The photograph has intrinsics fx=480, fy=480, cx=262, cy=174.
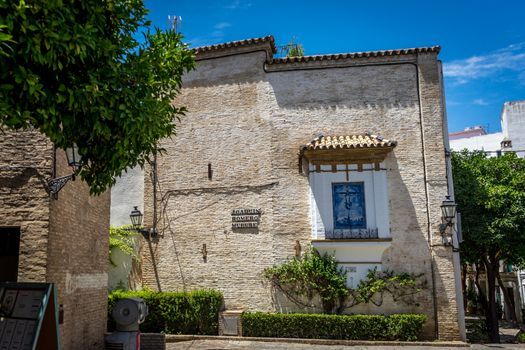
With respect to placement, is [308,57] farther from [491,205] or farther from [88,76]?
[88,76]

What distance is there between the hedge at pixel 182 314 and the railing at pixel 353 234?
13.7 feet

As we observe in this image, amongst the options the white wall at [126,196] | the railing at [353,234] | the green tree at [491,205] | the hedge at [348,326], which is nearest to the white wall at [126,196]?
the white wall at [126,196]

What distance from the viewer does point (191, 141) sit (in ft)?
54.2

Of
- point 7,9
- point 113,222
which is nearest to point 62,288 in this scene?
point 7,9

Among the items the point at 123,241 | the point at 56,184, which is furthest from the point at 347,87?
the point at 56,184

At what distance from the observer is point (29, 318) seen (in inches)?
246

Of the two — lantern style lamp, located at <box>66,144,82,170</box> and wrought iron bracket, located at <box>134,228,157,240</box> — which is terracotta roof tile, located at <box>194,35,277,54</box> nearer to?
wrought iron bracket, located at <box>134,228,157,240</box>

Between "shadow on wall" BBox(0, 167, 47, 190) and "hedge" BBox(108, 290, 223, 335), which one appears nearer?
"shadow on wall" BBox(0, 167, 47, 190)

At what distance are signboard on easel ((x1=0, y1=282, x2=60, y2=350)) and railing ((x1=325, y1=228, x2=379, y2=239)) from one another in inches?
372

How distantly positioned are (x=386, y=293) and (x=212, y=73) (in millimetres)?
9214

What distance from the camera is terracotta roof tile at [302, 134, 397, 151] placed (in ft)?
46.6

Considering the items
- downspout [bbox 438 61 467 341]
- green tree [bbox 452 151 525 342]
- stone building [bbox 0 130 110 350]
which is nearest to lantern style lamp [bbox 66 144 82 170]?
stone building [bbox 0 130 110 350]

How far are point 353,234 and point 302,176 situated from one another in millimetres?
2425

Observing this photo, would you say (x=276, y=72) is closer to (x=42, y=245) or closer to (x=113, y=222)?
(x=113, y=222)
